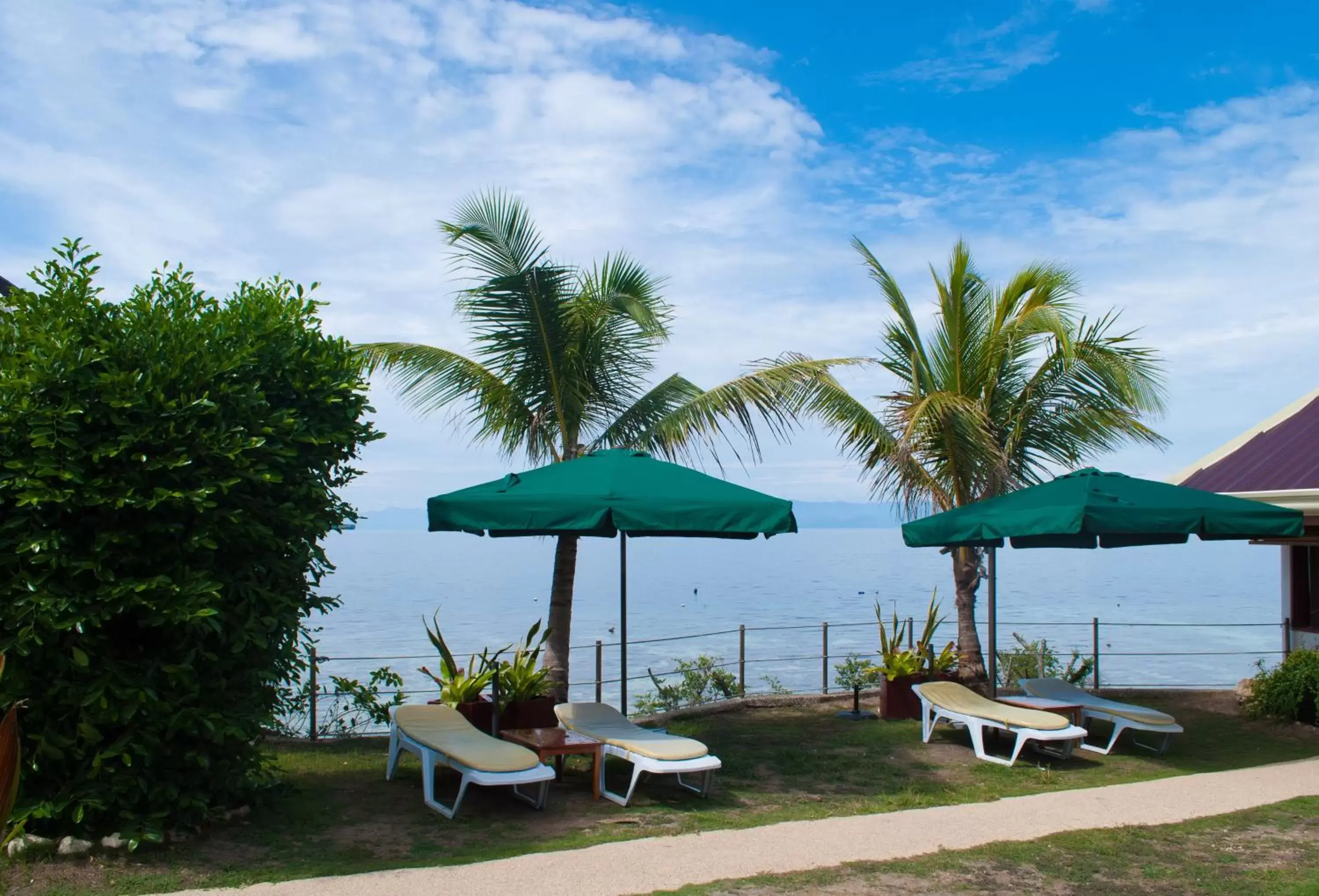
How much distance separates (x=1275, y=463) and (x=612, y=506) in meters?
8.86

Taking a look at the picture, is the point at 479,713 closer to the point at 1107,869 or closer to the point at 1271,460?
the point at 1107,869

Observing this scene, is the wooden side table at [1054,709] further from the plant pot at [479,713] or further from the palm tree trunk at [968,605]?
the plant pot at [479,713]

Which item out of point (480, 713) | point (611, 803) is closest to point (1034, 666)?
point (480, 713)

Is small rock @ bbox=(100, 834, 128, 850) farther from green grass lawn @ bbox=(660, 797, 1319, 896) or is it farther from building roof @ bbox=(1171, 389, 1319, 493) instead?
building roof @ bbox=(1171, 389, 1319, 493)

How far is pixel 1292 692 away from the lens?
1072 centimetres

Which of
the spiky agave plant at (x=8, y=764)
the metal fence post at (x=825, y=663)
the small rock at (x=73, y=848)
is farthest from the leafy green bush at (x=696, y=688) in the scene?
the spiky agave plant at (x=8, y=764)

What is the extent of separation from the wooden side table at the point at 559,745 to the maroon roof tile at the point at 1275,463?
797cm

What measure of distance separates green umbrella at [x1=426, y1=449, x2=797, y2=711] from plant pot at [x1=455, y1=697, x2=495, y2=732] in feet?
5.25

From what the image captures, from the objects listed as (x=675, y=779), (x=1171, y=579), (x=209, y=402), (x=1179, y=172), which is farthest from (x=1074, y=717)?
(x=1171, y=579)

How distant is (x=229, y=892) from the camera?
5410mm

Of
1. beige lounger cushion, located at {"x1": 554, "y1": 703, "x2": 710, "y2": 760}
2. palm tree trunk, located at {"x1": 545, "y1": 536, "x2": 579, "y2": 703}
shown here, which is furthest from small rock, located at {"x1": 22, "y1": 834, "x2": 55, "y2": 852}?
palm tree trunk, located at {"x1": 545, "y1": 536, "x2": 579, "y2": 703}

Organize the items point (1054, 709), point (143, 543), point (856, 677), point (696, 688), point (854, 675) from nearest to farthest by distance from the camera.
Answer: point (143, 543) < point (1054, 709) < point (696, 688) < point (856, 677) < point (854, 675)

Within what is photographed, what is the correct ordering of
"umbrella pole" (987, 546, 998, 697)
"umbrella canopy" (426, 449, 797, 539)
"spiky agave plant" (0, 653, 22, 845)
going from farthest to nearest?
1. "umbrella pole" (987, 546, 998, 697)
2. "umbrella canopy" (426, 449, 797, 539)
3. "spiky agave plant" (0, 653, 22, 845)

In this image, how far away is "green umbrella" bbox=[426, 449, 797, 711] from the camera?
25.1ft
